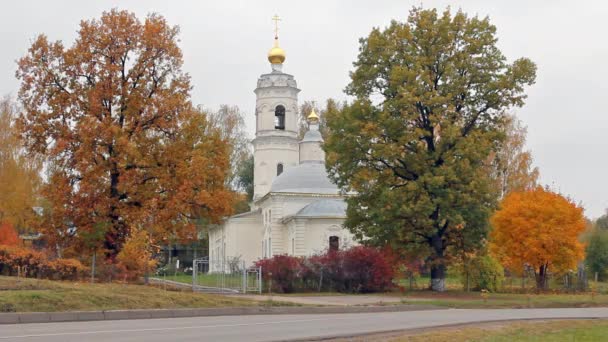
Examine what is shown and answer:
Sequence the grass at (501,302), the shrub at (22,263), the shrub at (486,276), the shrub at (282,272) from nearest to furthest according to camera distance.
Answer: the shrub at (22,263)
the grass at (501,302)
the shrub at (282,272)
the shrub at (486,276)

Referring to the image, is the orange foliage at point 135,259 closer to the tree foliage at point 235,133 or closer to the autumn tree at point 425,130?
the autumn tree at point 425,130

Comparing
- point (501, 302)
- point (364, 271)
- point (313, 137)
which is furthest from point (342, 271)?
point (313, 137)

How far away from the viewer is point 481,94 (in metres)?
34.4

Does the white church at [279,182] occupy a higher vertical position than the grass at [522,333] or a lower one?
higher

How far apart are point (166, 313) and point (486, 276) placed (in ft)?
71.6

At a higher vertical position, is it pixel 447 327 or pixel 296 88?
pixel 296 88

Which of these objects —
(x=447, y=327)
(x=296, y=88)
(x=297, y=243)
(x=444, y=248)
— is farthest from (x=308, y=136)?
(x=447, y=327)

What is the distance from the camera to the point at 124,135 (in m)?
29.4

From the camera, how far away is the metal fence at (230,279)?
31.5 m

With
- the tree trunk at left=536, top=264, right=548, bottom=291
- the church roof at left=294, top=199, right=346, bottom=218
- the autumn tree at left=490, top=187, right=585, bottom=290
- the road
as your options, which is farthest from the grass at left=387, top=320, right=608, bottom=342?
the church roof at left=294, top=199, right=346, bottom=218

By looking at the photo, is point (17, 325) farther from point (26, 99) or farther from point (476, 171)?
point (476, 171)

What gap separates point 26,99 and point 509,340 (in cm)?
2225

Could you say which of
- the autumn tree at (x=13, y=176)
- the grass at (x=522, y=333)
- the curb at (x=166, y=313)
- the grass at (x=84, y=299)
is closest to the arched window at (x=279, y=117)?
the autumn tree at (x=13, y=176)

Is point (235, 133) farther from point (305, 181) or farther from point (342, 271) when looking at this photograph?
point (342, 271)
